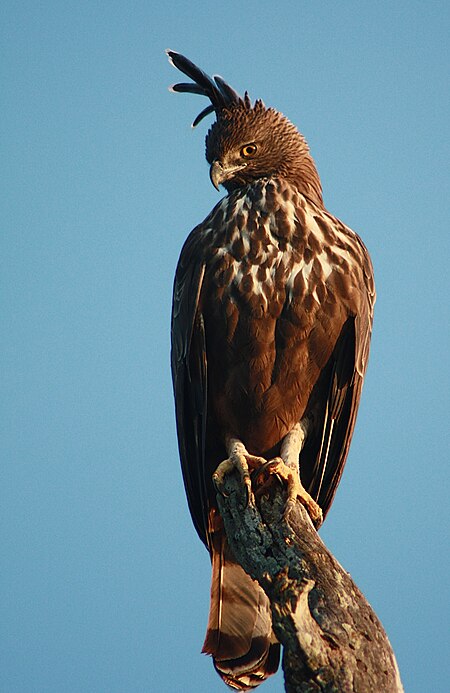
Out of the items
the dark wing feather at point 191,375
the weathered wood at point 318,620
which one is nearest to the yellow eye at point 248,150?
the dark wing feather at point 191,375

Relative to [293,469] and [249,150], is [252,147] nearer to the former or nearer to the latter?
[249,150]

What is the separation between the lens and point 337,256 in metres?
5.04

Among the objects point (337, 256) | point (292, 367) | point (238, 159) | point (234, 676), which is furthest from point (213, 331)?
point (234, 676)

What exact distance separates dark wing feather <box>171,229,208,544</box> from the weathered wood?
4.08ft

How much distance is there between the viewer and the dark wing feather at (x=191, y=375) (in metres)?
5.04

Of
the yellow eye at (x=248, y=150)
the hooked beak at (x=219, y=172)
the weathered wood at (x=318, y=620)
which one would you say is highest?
the yellow eye at (x=248, y=150)

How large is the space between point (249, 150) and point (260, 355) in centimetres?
132

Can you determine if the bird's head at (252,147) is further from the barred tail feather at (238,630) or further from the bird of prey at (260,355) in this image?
the barred tail feather at (238,630)

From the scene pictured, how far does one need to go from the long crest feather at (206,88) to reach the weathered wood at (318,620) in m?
2.81

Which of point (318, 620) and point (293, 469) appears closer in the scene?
point (318, 620)

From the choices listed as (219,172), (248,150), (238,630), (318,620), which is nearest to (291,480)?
(238,630)

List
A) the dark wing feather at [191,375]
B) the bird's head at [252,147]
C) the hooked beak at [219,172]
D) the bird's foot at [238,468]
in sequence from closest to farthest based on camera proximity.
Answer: the bird's foot at [238,468] → the dark wing feather at [191,375] → the hooked beak at [219,172] → the bird's head at [252,147]

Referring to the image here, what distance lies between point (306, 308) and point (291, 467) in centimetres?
82

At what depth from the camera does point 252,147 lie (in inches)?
218
